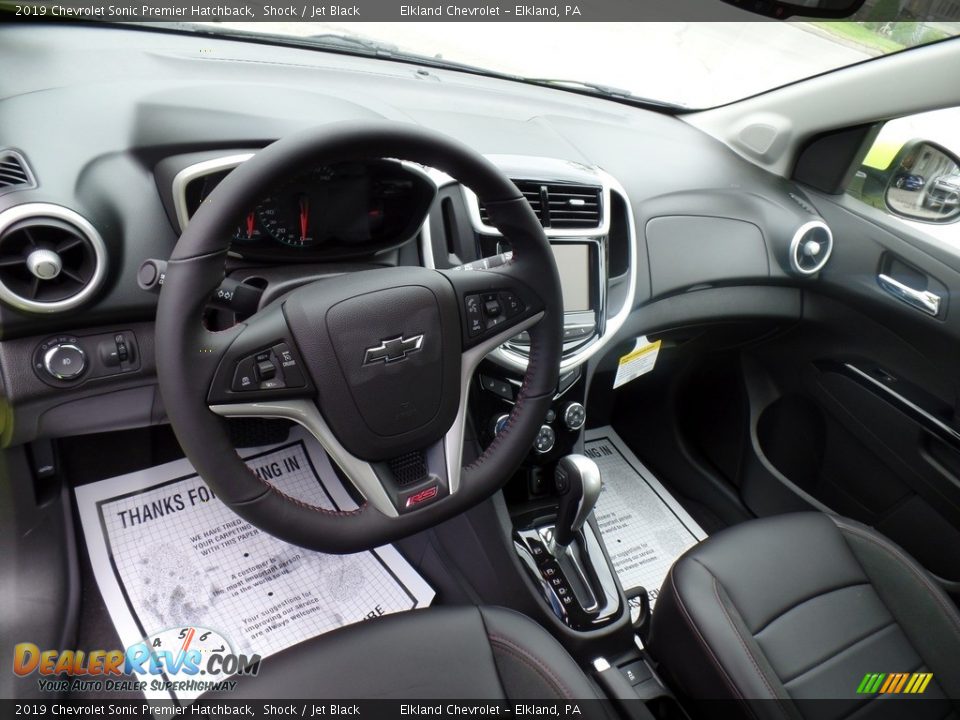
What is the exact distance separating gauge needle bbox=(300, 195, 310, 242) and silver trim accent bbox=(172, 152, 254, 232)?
0.10m

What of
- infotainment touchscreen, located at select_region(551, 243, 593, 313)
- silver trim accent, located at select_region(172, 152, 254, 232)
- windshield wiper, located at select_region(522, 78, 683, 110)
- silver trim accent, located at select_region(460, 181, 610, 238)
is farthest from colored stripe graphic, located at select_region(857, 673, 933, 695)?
windshield wiper, located at select_region(522, 78, 683, 110)

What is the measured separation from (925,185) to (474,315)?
1356mm

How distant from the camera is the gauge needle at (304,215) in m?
1.04

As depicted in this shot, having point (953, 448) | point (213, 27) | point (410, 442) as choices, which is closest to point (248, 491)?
point (410, 442)

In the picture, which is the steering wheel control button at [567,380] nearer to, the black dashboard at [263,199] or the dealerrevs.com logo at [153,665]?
the black dashboard at [263,199]

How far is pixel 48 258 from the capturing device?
36.1 inches

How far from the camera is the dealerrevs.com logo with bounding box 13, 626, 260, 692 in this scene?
50.0 inches

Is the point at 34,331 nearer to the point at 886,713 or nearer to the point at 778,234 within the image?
the point at 886,713

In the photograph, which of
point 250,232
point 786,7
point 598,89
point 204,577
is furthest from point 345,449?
point 598,89

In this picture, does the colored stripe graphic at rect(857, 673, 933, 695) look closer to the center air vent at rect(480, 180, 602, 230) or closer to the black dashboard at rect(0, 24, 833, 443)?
the black dashboard at rect(0, 24, 833, 443)

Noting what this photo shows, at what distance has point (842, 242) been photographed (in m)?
1.71

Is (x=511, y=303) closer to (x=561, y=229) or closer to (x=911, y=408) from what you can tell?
(x=561, y=229)

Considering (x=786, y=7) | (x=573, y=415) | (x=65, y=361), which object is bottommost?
(x=573, y=415)

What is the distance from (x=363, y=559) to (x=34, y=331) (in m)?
0.84
